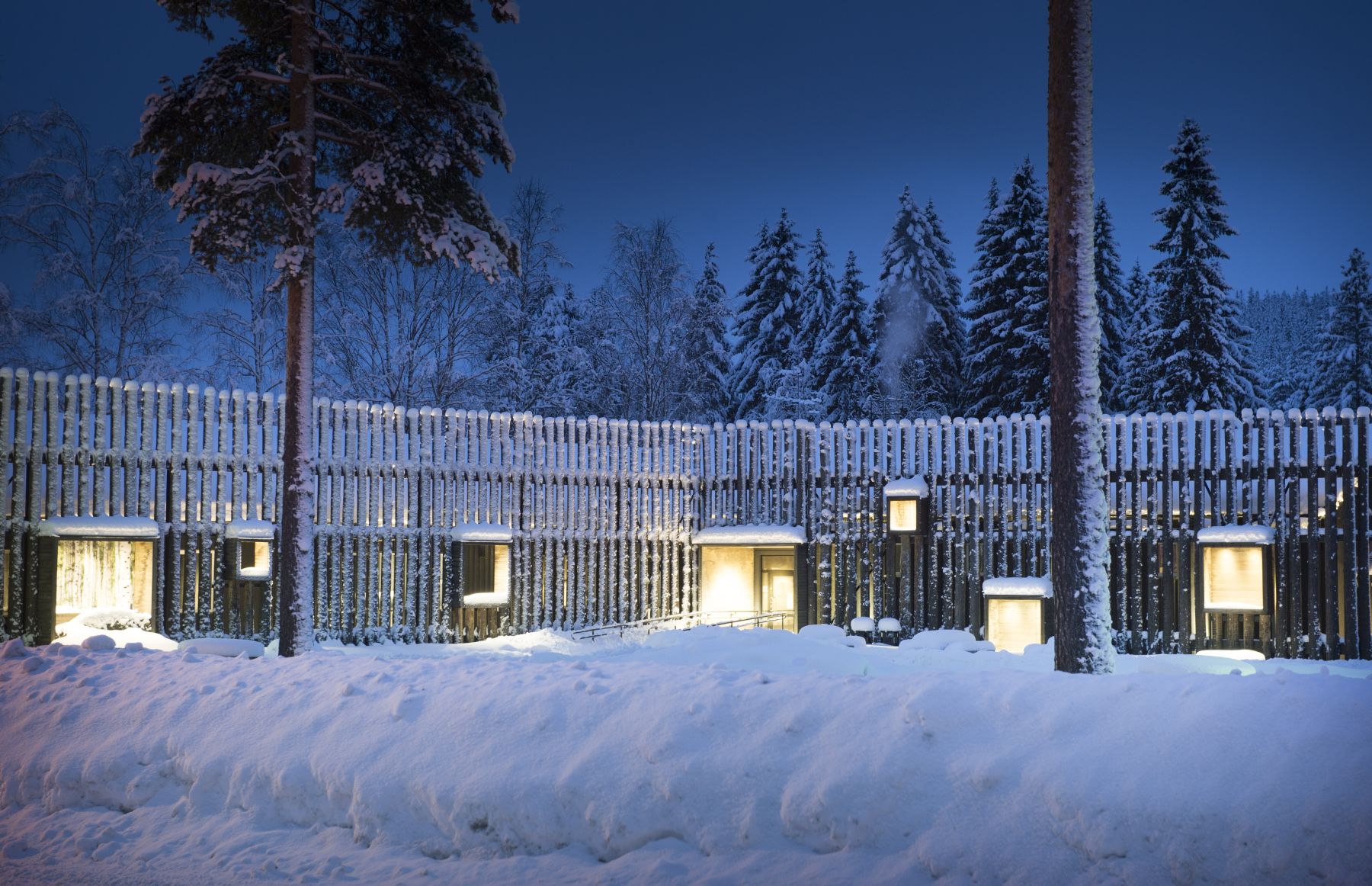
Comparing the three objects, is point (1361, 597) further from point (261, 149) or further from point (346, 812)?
point (261, 149)

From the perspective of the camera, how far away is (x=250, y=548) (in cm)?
1594

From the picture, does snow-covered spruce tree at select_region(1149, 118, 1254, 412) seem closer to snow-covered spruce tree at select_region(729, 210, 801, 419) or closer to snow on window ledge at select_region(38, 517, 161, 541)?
snow-covered spruce tree at select_region(729, 210, 801, 419)

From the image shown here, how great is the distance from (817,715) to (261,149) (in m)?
11.0

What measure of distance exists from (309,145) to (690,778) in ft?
32.5

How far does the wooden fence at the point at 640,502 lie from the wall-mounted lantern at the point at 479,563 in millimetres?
221

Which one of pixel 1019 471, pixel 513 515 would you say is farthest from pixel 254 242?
pixel 1019 471

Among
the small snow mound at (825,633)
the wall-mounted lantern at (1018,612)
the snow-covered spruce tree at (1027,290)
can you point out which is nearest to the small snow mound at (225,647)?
the small snow mound at (825,633)

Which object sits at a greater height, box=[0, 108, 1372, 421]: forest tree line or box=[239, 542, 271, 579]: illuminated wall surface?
box=[0, 108, 1372, 421]: forest tree line

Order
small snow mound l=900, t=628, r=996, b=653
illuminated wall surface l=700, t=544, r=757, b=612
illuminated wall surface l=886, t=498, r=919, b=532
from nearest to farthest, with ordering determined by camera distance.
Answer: small snow mound l=900, t=628, r=996, b=653 → illuminated wall surface l=886, t=498, r=919, b=532 → illuminated wall surface l=700, t=544, r=757, b=612

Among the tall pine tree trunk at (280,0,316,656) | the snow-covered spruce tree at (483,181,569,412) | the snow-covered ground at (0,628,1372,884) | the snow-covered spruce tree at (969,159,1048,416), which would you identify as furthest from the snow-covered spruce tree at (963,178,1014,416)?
the snow-covered ground at (0,628,1372,884)

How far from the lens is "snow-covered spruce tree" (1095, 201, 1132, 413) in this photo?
1312 inches

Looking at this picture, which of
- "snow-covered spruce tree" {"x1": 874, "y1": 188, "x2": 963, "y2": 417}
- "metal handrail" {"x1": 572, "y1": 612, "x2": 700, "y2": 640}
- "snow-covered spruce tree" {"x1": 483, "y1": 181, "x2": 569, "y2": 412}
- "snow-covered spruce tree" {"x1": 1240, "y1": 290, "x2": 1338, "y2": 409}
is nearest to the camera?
"metal handrail" {"x1": 572, "y1": 612, "x2": 700, "y2": 640}

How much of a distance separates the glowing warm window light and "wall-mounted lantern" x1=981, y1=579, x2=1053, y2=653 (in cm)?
1083

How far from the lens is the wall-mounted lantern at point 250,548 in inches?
619
